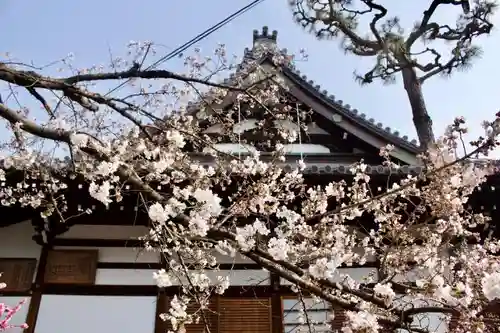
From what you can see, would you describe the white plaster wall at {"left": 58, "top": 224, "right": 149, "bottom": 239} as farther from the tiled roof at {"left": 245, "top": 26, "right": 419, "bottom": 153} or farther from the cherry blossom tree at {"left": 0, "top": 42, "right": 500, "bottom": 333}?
the tiled roof at {"left": 245, "top": 26, "right": 419, "bottom": 153}

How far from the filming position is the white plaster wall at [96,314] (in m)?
5.89

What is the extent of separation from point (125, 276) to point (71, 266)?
0.66m

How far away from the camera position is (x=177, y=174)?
4.61m

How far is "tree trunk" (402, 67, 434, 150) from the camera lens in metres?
10.1

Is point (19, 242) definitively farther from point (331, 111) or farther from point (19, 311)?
point (331, 111)

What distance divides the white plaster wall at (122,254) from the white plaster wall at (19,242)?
301 mm

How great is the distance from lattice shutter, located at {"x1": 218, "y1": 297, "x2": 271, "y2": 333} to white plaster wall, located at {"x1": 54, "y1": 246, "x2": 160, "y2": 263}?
1.01m

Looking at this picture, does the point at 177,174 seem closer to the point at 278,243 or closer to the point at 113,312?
the point at 278,243

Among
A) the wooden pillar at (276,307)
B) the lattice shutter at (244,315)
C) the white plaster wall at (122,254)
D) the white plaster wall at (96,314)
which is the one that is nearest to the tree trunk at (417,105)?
the wooden pillar at (276,307)

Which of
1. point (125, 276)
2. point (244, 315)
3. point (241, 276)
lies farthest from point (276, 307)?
point (125, 276)

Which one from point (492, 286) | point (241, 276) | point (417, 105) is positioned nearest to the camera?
point (492, 286)

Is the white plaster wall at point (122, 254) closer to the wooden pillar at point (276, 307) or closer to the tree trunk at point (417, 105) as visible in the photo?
the wooden pillar at point (276, 307)

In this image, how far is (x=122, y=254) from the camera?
6.43 m

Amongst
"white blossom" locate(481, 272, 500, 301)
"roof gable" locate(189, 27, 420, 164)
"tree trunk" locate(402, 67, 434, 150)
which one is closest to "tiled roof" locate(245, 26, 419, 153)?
"roof gable" locate(189, 27, 420, 164)
